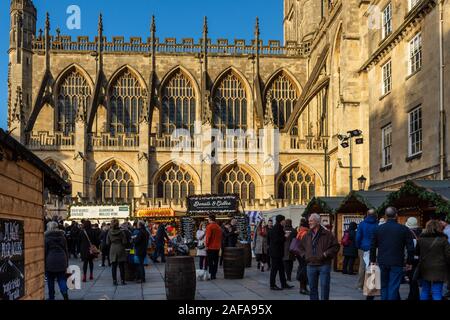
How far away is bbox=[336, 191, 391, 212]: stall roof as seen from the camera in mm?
16031

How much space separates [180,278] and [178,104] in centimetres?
3354

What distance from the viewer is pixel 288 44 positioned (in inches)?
1896

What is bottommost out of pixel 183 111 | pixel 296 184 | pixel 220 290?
pixel 220 290

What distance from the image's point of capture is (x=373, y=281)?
33.3 feet

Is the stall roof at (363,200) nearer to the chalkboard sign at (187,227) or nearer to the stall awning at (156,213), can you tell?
the chalkboard sign at (187,227)

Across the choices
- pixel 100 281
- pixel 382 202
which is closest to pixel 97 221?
pixel 100 281

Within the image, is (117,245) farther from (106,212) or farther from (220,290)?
(106,212)

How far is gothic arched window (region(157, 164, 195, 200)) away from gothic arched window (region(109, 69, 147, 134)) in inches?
207

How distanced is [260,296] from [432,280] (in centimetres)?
441

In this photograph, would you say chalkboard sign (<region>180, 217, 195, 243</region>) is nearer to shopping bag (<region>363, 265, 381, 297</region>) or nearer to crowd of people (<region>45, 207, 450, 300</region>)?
crowd of people (<region>45, 207, 450, 300</region>)

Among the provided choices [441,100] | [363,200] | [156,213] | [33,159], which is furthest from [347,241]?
[156,213]

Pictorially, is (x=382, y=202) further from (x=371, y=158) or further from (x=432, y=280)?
(x=371, y=158)

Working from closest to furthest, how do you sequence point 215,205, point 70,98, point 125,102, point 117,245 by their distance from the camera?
1. point 117,245
2. point 215,205
3. point 70,98
4. point 125,102

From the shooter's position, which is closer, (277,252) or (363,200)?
(277,252)
